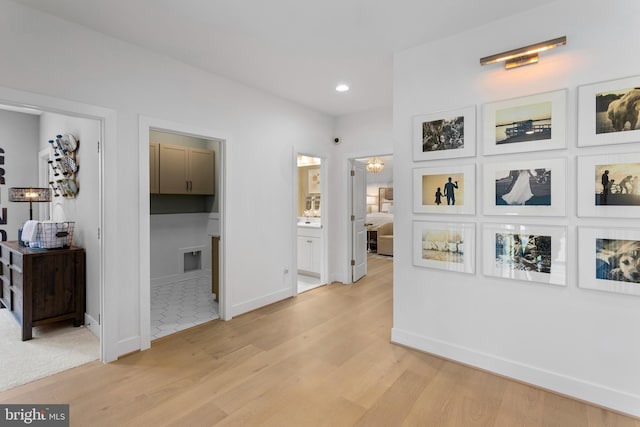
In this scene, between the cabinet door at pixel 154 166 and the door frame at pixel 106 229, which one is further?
the cabinet door at pixel 154 166

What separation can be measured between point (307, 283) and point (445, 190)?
3.10 meters


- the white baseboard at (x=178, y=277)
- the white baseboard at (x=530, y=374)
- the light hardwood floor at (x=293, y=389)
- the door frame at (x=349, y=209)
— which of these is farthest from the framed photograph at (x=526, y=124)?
the white baseboard at (x=178, y=277)

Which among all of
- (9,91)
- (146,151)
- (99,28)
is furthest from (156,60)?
(9,91)

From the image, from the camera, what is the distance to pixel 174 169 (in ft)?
15.8

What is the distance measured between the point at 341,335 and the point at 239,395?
1265 millimetres

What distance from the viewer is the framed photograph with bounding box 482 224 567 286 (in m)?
2.19

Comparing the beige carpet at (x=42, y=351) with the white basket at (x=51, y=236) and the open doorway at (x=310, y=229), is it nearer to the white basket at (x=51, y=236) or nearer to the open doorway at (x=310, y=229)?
the white basket at (x=51, y=236)

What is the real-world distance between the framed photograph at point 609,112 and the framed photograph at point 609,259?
1.97ft

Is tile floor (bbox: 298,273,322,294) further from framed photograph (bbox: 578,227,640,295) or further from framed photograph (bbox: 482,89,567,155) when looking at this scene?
framed photograph (bbox: 578,227,640,295)

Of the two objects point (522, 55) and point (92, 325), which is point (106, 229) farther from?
point (522, 55)

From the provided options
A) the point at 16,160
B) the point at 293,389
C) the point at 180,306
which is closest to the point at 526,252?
the point at 293,389

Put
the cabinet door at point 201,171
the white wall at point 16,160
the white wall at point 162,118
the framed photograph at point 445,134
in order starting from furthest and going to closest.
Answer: the cabinet door at point 201,171
the white wall at point 16,160
the framed photograph at point 445,134
the white wall at point 162,118

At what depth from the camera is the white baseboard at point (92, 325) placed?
3083mm

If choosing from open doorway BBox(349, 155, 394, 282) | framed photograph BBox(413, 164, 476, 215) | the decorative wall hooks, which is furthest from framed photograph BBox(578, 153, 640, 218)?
the decorative wall hooks
